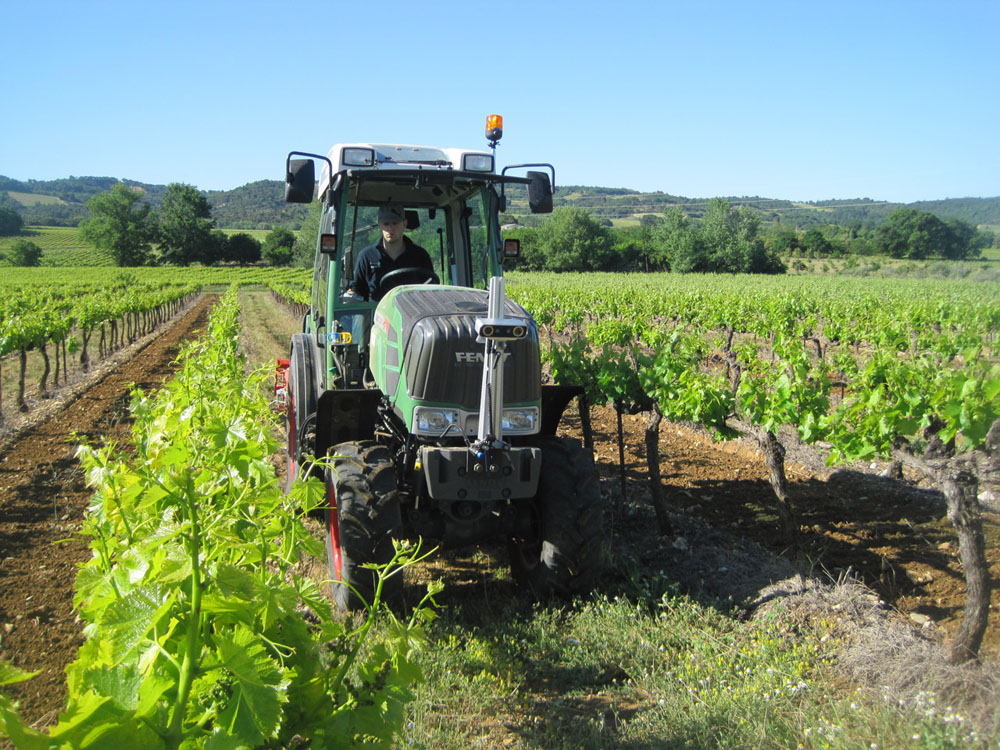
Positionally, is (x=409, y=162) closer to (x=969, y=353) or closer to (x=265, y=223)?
(x=969, y=353)

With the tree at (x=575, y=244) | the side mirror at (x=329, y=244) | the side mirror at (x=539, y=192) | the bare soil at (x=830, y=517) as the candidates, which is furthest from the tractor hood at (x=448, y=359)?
the tree at (x=575, y=244)

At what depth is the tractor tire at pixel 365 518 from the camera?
3.36 metres

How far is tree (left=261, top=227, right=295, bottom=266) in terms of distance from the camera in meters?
69.0

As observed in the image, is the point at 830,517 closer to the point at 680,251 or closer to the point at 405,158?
the point at 405,158

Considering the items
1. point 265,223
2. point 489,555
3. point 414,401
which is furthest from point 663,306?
point 265,223

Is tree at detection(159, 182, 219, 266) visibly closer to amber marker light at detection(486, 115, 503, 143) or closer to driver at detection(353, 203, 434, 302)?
driver at detection(353, 203, 434, 302)

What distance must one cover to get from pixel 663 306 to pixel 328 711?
16.4 meters

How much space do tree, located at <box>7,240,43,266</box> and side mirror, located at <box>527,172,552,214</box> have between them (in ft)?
235

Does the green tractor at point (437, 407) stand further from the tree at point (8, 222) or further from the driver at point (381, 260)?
the tree at point (8, 222)

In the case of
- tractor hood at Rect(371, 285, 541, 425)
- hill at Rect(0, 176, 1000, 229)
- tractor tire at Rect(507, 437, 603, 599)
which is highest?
hill at Rect(0, 176, 1000, 229)

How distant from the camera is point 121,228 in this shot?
72188 millimetres

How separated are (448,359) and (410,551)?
1.17 m

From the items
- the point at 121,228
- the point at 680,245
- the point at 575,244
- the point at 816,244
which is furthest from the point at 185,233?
the point at 816,244

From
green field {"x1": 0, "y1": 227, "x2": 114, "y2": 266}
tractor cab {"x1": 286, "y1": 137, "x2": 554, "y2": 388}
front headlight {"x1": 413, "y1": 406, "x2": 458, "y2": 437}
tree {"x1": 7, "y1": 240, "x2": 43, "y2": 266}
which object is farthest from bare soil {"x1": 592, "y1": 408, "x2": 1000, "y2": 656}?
green field {"x1": 0, "y1": 227, "x2": 114, "y2": 266}
